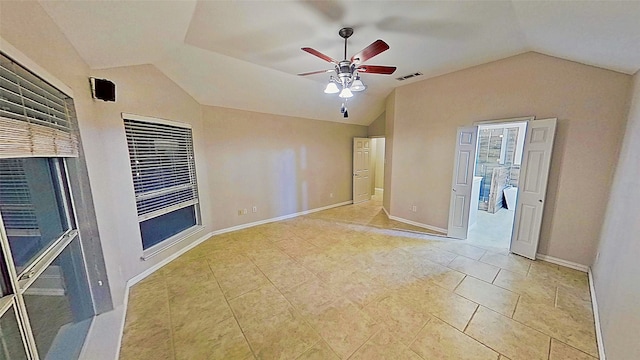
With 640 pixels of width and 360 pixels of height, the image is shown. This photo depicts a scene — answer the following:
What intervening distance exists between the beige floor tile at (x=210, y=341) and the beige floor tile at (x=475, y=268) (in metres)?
2.78

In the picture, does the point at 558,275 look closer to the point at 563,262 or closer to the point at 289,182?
the point at 563,262

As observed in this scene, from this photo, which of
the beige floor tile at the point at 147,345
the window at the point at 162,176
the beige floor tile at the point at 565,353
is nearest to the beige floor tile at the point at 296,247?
the window at the point at 162,176

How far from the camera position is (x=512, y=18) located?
2.24 m

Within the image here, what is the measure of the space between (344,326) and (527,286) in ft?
7.51

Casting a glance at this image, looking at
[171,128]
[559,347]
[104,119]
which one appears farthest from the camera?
[171,128]

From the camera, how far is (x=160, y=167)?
323 cm

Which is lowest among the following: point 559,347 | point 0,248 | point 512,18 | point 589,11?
point 559,347

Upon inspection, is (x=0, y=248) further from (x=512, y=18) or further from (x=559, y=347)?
(x=512, y=18)

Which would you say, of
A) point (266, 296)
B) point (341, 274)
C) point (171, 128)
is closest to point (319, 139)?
point (171, 128)

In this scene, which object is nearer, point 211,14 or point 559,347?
point 559,347

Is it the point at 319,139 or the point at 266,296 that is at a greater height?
the point at 319,139

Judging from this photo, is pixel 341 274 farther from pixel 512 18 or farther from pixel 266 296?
pixel 512 18

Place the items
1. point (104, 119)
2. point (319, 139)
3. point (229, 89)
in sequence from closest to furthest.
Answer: point (104, 119) < point (229, 89) < point (319, 139)

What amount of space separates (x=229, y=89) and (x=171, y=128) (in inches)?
42.9
